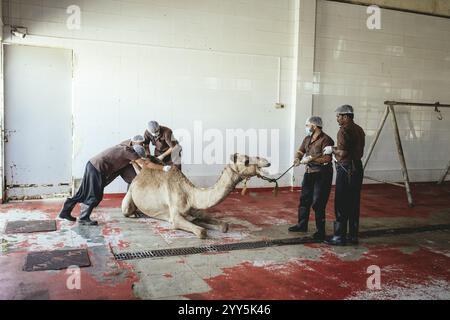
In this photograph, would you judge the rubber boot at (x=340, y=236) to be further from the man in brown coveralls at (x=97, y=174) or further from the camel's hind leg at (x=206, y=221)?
the man in brown coveralls at (x=97, y=174)

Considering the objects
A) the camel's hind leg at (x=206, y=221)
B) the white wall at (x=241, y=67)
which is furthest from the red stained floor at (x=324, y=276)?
the white wall at (x=241, y=67)

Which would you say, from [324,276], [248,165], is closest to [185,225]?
[248,165]

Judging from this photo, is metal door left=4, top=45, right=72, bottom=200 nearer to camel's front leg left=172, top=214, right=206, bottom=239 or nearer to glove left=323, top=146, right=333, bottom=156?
camel's front leg left=172, top=214, right=206, bottom=239

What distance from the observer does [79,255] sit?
4.95 meters

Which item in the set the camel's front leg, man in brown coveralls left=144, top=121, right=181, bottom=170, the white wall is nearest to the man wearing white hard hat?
the camel's front leg

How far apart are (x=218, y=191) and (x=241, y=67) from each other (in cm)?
431

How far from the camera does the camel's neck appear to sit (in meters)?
5.80

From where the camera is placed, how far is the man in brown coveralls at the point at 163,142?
24.3ft

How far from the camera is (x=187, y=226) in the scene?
5.95 metres

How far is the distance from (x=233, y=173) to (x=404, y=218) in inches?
145

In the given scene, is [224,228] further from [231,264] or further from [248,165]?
[231,264]

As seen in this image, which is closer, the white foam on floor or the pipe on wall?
the white foam on floor

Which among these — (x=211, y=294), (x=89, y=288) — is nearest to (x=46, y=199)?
(x=89, y=288)

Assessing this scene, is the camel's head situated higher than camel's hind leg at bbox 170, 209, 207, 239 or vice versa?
the camel's head
